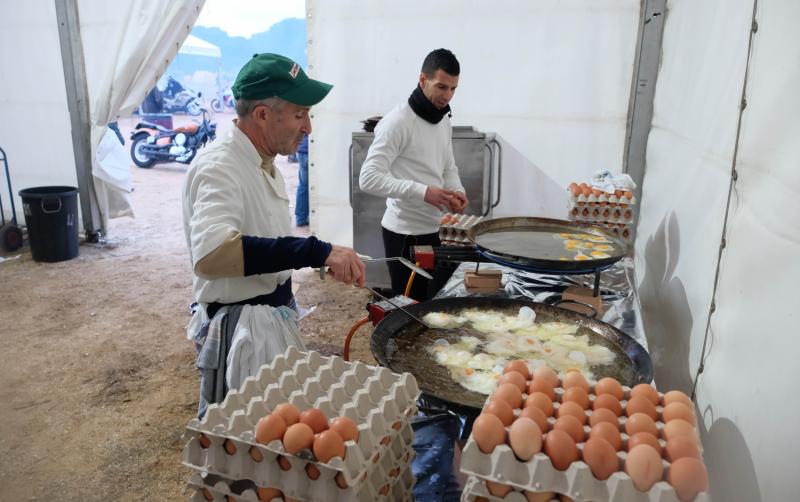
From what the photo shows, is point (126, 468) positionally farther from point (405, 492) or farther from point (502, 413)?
point (502, 413)

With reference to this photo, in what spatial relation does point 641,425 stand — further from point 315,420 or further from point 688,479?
point 315,420

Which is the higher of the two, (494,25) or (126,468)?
(494,25)

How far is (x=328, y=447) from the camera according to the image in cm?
93

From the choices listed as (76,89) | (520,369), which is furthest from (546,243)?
(76,89)

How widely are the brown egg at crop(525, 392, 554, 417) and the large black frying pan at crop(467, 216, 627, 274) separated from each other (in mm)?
1032

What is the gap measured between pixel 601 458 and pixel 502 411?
0.59 ft

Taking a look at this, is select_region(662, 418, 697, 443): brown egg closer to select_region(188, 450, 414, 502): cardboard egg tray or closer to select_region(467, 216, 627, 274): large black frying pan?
select_region(188, 450, 414, 502): cardboard egg tray

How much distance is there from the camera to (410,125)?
321 centimetres

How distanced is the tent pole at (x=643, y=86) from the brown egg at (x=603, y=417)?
3702 millimetres

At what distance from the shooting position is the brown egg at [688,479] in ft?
2.78

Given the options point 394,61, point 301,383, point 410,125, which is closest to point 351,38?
point 394,61

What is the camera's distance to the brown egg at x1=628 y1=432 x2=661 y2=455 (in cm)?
93

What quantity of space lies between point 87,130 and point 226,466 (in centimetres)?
652

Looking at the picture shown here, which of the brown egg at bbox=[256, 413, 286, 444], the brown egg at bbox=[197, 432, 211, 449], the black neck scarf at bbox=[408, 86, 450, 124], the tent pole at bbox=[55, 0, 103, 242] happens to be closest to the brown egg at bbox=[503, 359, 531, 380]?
the brown egg at bbox=[256, 413, 286, 444]
